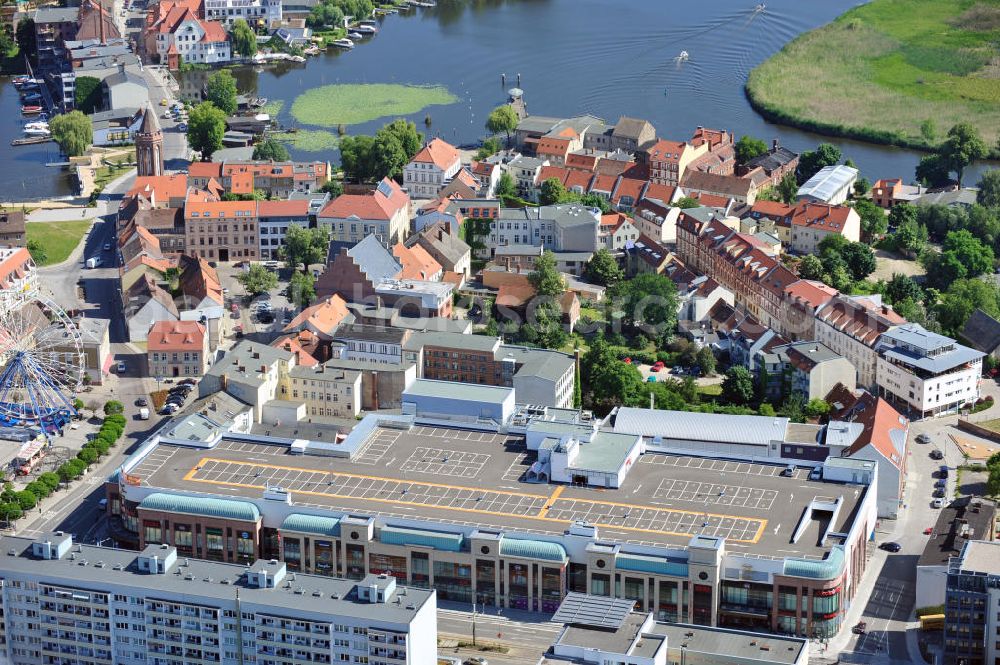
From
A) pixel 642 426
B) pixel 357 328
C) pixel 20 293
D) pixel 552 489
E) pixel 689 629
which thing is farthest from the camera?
pixel 20 293

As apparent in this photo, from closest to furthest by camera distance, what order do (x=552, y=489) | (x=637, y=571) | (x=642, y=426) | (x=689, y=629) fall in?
(x=689, y=629)
(x=637, y=571)
(x=552, y=489)
(x=642, y=426)

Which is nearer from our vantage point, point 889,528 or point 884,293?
point 889,528

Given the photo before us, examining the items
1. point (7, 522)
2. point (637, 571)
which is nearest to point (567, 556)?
point (637, 571)

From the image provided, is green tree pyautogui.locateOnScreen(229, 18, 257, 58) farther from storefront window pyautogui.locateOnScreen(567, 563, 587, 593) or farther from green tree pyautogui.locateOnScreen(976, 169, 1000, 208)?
storefront window pyautogui.locateOnScreen(567, 563, 587, 593)

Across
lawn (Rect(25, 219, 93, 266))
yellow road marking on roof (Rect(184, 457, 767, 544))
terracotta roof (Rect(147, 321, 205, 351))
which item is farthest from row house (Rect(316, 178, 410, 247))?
yellow road marking on roof (Rect(184, 457, 767, 544))

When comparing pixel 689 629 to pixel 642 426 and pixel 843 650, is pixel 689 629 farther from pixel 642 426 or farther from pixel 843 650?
pixel 642 426

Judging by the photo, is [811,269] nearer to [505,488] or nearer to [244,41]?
[505,488]

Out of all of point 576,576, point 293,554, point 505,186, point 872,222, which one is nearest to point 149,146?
point 505,186
